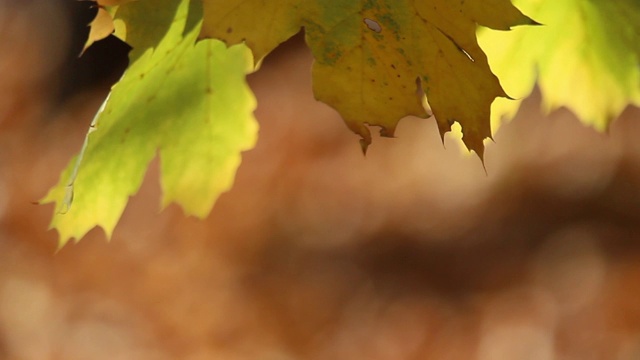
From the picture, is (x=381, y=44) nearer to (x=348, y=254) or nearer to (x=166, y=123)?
(x=166, y=123)

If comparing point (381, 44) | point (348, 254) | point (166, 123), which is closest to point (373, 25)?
point (381, 44)

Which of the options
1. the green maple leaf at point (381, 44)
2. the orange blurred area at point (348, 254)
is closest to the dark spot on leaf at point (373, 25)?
the green maple leaf at point (381, 44)

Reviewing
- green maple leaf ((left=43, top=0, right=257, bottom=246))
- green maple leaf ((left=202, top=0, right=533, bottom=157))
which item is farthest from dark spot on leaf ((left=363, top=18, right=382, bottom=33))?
green maple leaf ((left=43, top=0, right=257, bottom=246))

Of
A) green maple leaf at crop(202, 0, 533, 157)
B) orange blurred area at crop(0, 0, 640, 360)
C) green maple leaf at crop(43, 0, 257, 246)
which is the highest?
green maple leaf at crop(202, 0, 533, 157)

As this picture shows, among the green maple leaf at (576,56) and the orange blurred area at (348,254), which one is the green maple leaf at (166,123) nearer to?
the green maple leaf at (576,56)

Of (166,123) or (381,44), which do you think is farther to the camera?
(166,123)

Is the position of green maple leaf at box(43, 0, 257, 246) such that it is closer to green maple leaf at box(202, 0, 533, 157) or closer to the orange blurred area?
green maple leaf at box(202, 0, 533, 157)

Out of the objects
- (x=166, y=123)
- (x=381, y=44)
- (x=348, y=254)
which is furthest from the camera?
(x=348, y=254)
